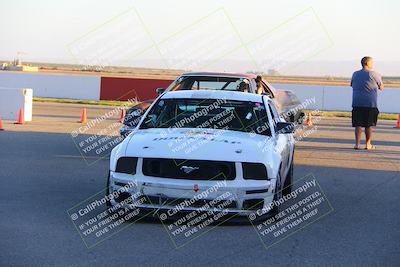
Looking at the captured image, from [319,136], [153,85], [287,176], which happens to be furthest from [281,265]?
[153,85]

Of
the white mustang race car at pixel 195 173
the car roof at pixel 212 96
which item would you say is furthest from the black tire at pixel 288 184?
the white mustang race car at pixel 195 173

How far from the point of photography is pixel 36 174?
978 centimetres

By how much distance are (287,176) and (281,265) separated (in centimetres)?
342

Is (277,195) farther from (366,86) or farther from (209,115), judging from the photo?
(366,86)

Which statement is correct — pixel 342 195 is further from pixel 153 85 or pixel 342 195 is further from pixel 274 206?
pixel 153 85

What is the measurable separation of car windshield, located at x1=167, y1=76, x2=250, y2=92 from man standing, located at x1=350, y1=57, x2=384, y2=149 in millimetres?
2221

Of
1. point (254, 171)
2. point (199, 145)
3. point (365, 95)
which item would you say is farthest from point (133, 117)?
point (254, 171)

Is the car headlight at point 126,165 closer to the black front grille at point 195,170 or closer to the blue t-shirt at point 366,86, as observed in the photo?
the black front grille at point 195,170

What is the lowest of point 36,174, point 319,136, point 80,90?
point 319,136

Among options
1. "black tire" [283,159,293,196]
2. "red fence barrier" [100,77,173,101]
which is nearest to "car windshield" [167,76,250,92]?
"black tire" [283,159,293,196]

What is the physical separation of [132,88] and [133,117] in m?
19.0

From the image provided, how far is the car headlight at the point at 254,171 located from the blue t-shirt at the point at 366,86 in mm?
7539

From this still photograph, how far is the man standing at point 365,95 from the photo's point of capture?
13773 mm

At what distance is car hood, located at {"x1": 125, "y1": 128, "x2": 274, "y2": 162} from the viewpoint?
671 centimetres
